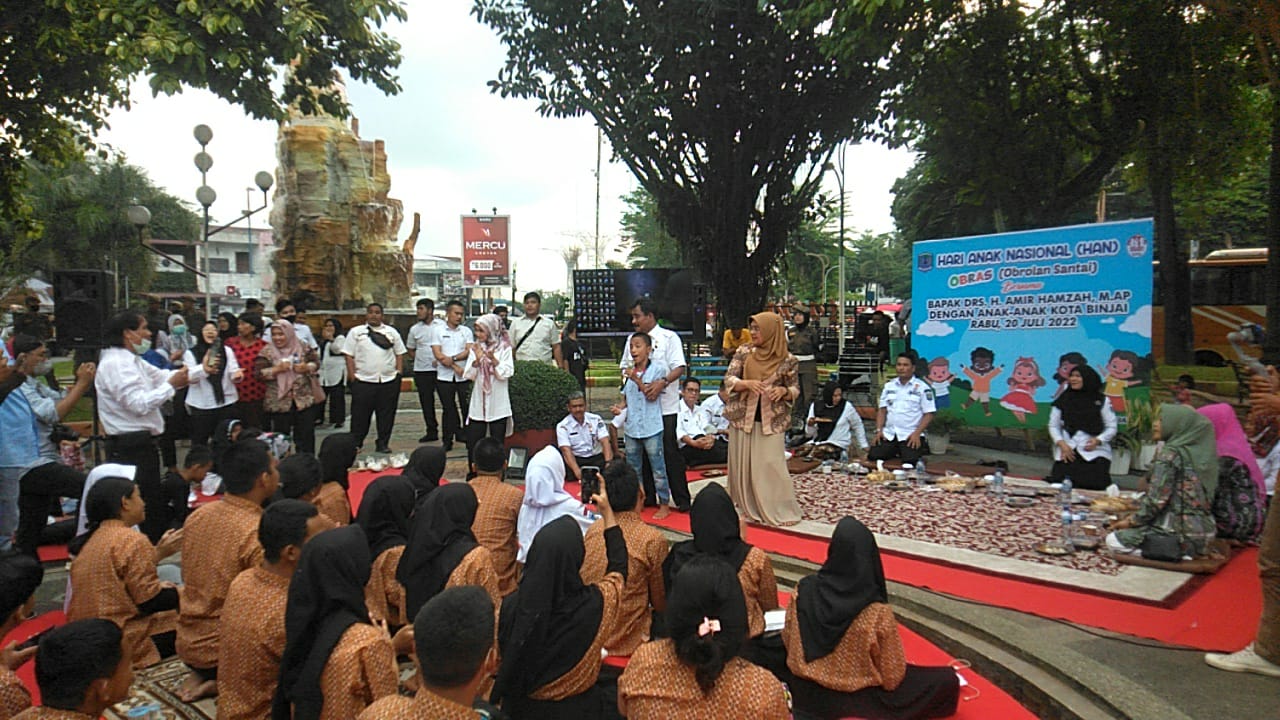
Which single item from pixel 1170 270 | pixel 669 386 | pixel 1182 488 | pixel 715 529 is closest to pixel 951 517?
pixel 1182 488

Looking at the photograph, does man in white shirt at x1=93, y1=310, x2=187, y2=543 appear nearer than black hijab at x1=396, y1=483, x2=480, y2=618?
No

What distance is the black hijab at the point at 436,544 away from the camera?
12.4 ft

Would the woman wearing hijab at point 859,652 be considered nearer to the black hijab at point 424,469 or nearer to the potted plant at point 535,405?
the black hijab at point 424,469

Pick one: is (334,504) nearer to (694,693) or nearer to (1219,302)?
(694,693)

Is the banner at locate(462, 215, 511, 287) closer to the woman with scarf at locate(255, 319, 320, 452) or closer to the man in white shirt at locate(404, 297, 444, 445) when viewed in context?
the man in white shirt at locate(404, 297, 444, 445)

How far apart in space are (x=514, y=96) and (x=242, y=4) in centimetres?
635

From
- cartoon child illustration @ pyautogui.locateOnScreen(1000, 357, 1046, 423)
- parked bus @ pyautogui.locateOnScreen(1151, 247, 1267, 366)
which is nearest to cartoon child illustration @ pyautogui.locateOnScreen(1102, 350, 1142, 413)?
cartoon child illustration @ pyautogui.locateOnScreen(1000, 357, 1046, 423)

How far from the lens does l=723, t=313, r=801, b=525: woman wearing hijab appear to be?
260 inches

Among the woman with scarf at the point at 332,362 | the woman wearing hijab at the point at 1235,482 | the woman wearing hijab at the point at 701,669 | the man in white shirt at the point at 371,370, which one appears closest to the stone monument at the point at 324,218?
→ the woman with scarf at the point at 332,362

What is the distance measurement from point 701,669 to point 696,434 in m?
6.45

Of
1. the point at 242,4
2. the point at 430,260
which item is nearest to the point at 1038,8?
the point at 242,4

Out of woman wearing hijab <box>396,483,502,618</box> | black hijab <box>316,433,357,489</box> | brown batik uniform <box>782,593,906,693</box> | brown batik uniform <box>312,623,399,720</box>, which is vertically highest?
black hijab <box>316,433,357,489</box>

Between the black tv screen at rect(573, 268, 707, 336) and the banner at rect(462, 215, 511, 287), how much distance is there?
9861 mm

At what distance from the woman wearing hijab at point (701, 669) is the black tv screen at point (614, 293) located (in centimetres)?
872
